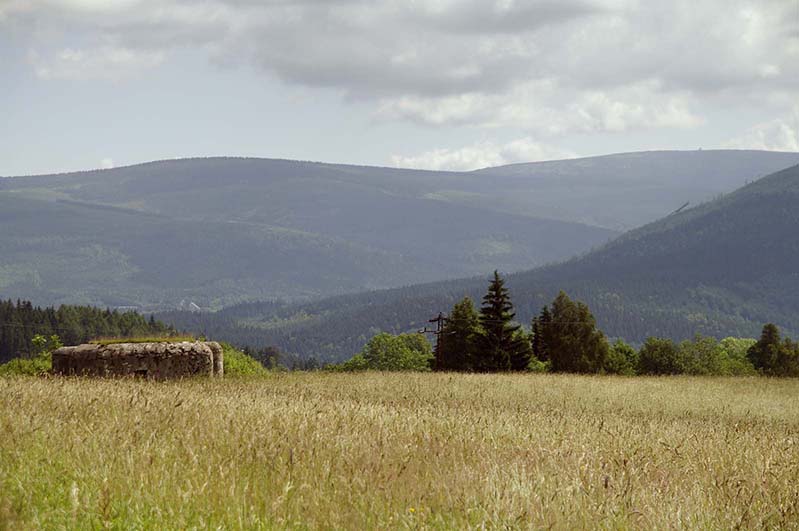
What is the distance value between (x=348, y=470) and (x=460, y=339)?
70.1m

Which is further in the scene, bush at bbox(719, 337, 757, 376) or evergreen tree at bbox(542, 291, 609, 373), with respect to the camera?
bush at bbox(719, 337, 757, 376)

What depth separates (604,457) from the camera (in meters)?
8.49

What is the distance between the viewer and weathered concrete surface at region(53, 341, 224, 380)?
68.8 ft

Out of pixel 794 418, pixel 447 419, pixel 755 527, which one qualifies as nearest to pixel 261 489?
pixel 755 527

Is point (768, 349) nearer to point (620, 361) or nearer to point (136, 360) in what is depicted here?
point (620, 361)

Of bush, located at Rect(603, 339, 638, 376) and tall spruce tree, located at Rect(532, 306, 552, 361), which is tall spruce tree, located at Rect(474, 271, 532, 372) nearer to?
tall spruce tree, located at Rect(532, 306, 552, 361)

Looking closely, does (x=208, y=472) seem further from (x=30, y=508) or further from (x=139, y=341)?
(x=139, y=341)

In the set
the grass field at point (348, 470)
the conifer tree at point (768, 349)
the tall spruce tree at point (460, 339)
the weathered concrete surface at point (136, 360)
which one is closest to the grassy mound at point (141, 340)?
the weathered concrete surface at point (136, 360)

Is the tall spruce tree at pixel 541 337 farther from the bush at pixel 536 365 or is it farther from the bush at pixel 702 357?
the bush at pixel 702 357

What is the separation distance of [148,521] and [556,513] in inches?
104

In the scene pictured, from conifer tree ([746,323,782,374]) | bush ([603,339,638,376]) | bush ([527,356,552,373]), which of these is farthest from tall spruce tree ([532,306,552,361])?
conifer tree ([746,323,782,374])

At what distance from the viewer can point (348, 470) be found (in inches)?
267

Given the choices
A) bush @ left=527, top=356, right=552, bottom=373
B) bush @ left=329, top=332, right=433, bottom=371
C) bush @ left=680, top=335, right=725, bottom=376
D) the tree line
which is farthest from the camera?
bush @ left=329, top=332, right=433, bottom=371

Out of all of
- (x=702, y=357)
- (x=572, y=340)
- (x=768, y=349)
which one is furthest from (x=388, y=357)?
(x=768, y=349)
